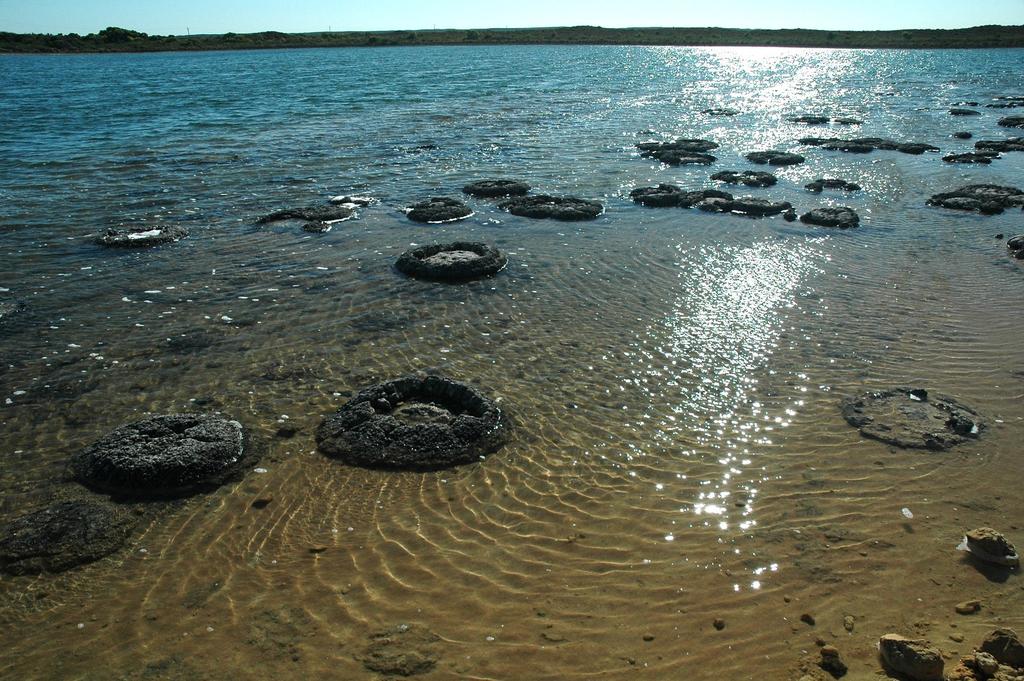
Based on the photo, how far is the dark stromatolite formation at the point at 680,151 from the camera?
2230 centimetres

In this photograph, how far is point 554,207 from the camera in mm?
16156

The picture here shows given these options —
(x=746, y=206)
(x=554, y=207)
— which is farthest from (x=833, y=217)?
(x=554, y=207)

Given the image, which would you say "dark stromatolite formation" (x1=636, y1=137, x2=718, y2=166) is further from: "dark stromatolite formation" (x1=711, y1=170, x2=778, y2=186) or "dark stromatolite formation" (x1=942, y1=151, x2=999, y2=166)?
"dark stromatolite formation" (x1=942, y1=151, x2=999, y2=166)

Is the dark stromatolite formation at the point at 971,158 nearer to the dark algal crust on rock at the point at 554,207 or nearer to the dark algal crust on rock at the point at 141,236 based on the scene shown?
the dark algal crust on rock at the point at 554,207

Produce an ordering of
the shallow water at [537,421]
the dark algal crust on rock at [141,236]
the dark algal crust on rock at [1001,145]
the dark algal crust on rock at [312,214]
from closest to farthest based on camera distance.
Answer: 1. the shallow water at [537,421]
2. the dark algal crust on rock at [141,236]
3. the dark algal crust on rock at [312,214]
4. the dark algal crust on rock at [1001,145]

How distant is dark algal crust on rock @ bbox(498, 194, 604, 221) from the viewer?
15.8 m

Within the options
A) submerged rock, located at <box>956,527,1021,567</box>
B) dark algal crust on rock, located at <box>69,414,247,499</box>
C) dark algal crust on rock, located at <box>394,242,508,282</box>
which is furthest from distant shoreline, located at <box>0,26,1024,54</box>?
submerged rock, located at <box>956,527,1021,567</box>

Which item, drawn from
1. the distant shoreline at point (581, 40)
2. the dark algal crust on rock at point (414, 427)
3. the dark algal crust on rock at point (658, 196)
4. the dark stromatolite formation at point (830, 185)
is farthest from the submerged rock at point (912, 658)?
the distant shoreline at point (581, 40)

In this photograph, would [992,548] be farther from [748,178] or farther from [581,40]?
[581,40]

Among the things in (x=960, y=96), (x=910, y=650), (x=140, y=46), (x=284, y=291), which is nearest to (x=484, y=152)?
(x=284, y=291)

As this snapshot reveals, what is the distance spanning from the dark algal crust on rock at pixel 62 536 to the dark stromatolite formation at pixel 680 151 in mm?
19230

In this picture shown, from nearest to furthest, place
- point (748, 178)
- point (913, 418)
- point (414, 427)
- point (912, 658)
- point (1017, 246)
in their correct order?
point (912, 658) < point (414, 427) < point (913, 418) < point (1017, 246) < point (748, 178)

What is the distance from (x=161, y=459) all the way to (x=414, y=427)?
94.1 inches

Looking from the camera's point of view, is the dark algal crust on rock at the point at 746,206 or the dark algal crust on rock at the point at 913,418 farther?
the dark algal crust on rock at the point at 746,206
